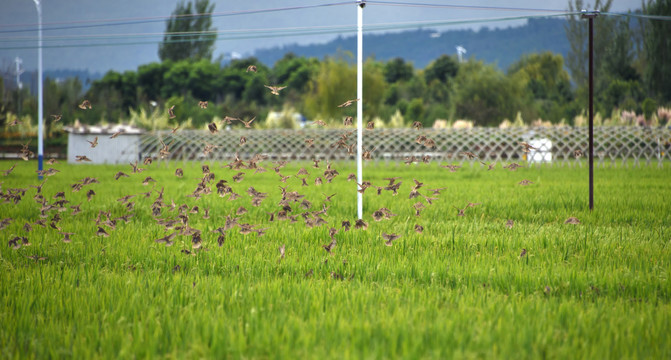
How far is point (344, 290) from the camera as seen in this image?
4.56 m

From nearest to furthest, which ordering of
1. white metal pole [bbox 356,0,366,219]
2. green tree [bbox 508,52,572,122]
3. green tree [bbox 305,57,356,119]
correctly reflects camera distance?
white metal pole [bbox 356,0,366,219] → green tree [bbox 305,57,356,119] → green tree [bbox 508,52,572,122]

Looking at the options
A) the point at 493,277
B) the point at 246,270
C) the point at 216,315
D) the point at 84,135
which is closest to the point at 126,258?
the point at 246,270

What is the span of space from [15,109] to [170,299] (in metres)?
42.6

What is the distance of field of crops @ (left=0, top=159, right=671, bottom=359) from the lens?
3.49m

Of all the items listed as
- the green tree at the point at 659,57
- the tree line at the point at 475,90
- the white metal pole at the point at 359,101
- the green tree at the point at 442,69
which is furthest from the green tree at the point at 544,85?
the white metal pole at the point at 359,101

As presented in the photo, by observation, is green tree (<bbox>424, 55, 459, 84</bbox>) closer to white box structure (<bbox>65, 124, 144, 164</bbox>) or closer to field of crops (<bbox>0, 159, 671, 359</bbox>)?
white box structure (<bbox>65, 124, 144, 164</bbox>)

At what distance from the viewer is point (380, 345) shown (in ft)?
11.2

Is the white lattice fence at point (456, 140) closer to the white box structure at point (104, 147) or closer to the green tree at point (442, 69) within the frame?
the white box structure at point (104, 147)

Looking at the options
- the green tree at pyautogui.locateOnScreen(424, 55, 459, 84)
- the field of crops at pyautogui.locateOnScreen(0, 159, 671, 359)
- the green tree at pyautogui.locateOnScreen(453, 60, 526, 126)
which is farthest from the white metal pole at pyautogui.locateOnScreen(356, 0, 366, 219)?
the green tree at pyautogui.locateOnScreen(424, 55, 459, 84)

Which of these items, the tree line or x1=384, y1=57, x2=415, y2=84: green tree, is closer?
the tree line

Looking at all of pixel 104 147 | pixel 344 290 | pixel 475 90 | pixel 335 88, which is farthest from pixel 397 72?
pixel 344 290

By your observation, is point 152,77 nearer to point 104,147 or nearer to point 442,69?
point 442,69

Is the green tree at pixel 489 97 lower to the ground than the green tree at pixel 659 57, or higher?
lower

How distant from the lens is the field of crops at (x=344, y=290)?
3494mm
